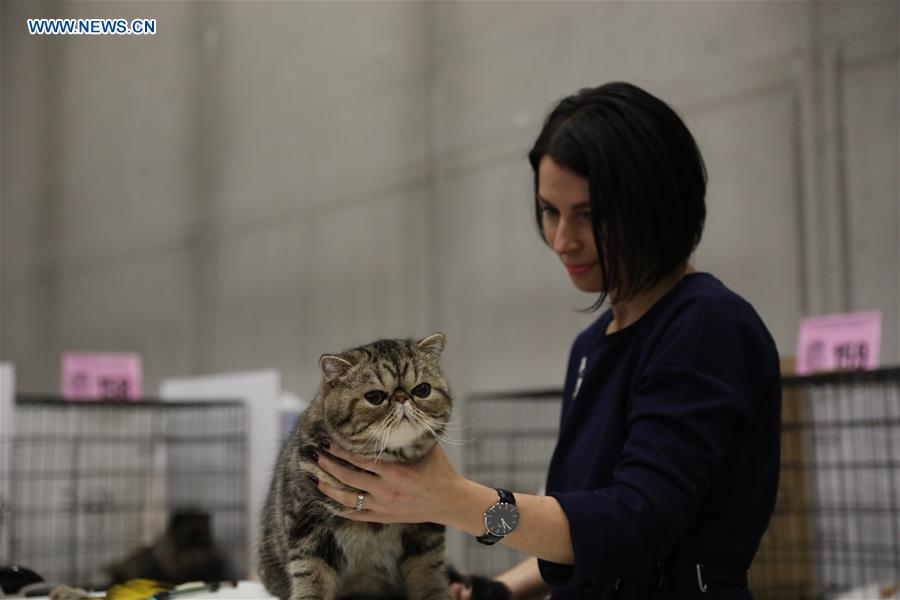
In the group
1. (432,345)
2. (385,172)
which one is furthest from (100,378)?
(432,345)

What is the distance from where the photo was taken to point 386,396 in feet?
3.52

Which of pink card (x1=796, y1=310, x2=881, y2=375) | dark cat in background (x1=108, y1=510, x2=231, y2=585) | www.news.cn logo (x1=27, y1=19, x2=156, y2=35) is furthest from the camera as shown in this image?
dark cat in background (x1=108, y1=510, x2=231, y2=585)

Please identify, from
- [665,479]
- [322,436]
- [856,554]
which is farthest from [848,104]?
[322,436]

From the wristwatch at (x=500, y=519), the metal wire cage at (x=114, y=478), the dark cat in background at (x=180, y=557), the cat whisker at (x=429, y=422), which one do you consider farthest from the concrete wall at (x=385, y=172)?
the wristwatch at (x=500, y=519)

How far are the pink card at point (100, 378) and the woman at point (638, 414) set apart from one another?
2107 millimetres

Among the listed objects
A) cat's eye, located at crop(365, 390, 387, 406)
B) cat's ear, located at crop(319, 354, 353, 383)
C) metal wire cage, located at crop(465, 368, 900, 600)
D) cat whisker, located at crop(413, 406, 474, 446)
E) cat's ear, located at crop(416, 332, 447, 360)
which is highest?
cat's ear, located at crop(416, 332, 447, 360)

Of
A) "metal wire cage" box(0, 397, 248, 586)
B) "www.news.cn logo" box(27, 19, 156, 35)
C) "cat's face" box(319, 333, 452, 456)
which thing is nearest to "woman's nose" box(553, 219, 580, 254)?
"cat's face" box(319, 333, 452, 456)

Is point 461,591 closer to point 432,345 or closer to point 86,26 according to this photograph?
point 432,345

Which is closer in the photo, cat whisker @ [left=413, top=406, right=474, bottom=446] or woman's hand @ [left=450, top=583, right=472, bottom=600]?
cat whisker @ [left=413, top=406, right=474, bottom=446]

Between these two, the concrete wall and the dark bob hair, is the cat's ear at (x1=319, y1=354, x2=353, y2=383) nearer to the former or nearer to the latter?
the dark bob hair

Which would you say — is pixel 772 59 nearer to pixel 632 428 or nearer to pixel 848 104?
pixel 848 104

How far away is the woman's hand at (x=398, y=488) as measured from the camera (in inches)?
39.8

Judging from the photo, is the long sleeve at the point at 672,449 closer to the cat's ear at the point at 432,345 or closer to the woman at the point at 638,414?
the woman at the point at 638,414

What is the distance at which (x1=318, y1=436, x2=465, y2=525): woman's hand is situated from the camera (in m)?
1.01
